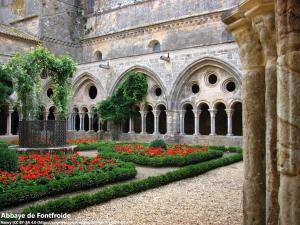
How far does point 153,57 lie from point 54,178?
499 inches

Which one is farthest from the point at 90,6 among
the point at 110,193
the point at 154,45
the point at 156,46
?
the point at 110,193

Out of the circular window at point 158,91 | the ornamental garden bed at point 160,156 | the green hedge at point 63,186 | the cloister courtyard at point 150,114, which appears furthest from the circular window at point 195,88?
the green hedge at point 63,186

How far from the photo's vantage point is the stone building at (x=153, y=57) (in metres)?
16.5

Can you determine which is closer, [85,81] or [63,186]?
[63,186]

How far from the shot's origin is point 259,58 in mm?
2514

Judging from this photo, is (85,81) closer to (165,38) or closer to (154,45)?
(154,45)

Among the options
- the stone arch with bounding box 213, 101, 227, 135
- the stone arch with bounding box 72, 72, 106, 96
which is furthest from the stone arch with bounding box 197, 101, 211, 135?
the stone arch with bounding box 72, 72, 106, 96

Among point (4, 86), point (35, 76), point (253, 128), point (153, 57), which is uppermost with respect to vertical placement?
point (153, 57)

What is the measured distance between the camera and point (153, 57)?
719 inches

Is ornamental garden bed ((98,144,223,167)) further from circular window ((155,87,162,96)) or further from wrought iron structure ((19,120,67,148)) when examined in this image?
circular window ((155,87,162,96))

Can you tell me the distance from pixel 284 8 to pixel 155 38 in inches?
826

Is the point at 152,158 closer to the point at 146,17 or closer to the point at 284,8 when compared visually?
the point at 284,8

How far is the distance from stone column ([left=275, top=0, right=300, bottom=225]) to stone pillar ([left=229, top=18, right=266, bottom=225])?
43cm

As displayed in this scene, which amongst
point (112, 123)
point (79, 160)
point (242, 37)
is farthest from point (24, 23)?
point (242, 37)
